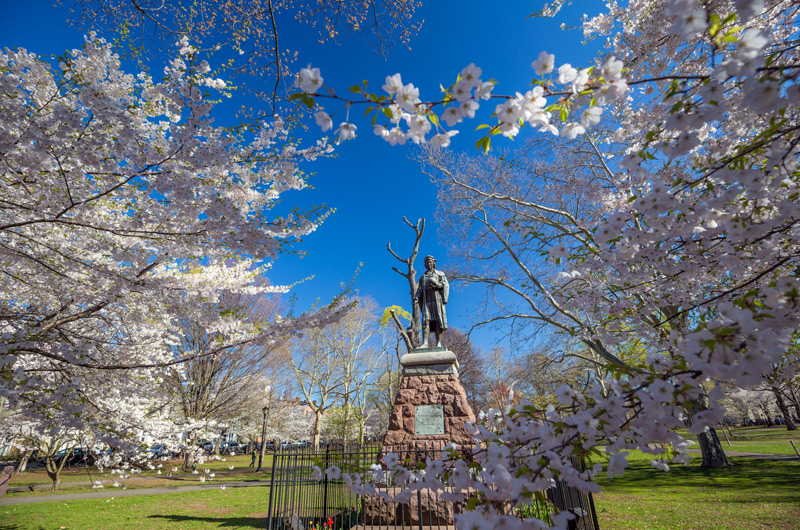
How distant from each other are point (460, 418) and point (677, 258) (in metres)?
4.41

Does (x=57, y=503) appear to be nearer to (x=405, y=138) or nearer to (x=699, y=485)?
(x=405, y=138)

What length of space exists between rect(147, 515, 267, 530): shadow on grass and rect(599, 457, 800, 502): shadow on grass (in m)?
9.42

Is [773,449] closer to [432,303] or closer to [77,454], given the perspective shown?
[432,303]

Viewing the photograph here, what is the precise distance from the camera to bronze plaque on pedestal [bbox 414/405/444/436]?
253 inches

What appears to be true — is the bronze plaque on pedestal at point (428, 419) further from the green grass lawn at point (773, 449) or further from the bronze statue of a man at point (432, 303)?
the green grass lawn at point (773, 449)

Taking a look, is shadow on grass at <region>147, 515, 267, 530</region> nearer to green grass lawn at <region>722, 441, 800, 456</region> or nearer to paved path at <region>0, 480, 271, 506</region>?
paved path at <region>0, 480, 271, 506</region>

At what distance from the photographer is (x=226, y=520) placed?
305 inches

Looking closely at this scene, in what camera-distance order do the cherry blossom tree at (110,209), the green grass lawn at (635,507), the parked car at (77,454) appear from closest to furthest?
the cherry blossom tree at (110,209)
the green grass lawn at (635,507)
the parked car at (77,454)

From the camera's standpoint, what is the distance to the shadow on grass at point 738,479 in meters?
8.35

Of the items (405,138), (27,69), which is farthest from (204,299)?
(405,138)

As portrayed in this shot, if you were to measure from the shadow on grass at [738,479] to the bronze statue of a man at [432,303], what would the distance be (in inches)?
276

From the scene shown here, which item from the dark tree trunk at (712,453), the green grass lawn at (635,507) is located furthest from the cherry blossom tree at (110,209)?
the dark tree trunk at (712,453)

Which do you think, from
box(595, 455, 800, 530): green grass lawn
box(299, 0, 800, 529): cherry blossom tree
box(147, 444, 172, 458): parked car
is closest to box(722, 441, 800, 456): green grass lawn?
box(595, 455, 800, 530): green grass lawn

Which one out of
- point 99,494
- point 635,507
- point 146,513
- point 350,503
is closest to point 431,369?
point 350,503
